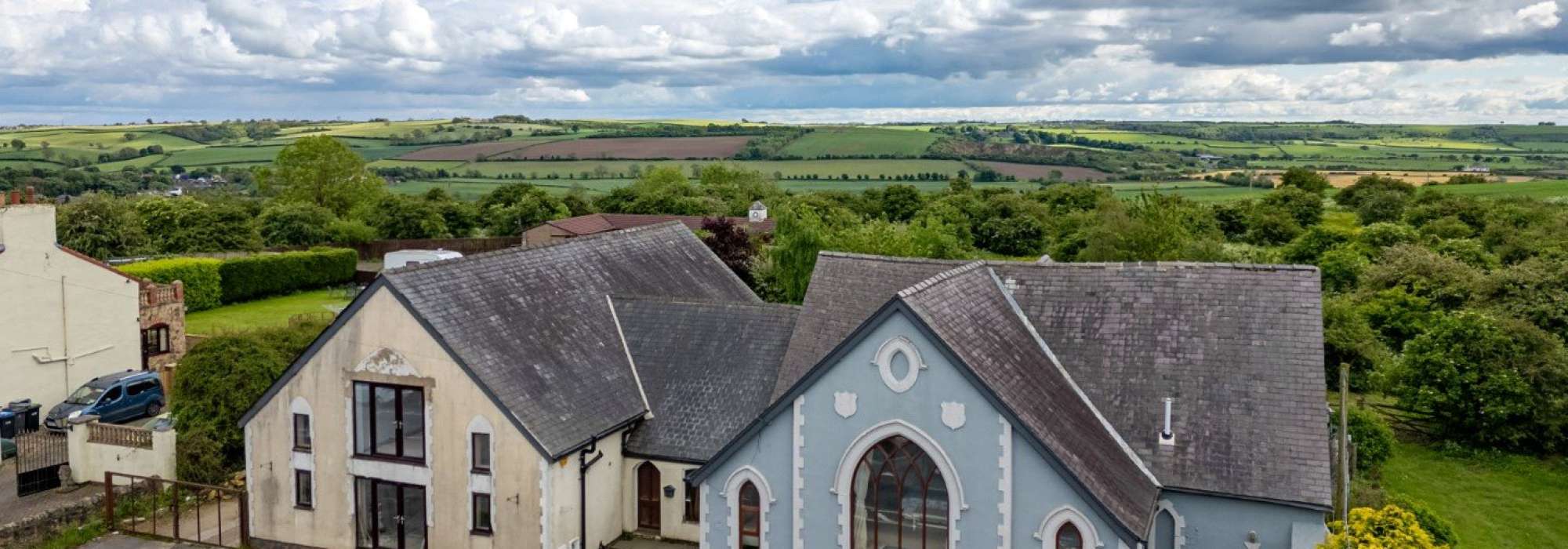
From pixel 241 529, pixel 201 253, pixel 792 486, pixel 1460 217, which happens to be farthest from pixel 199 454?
pixel 1460 217

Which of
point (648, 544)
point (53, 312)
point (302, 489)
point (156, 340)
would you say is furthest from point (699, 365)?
point (156, 340)

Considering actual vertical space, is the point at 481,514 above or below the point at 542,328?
below

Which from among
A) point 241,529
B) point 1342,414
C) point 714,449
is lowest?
point 241,529

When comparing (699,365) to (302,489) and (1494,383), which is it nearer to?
(302,489)

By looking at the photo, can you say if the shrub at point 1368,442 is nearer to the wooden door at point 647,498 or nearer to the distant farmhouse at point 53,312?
the wooden door at point 647,498

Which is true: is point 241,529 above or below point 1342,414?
below

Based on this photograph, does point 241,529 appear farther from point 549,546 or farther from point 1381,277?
point 1381,277

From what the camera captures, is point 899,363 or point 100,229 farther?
point 100,229
